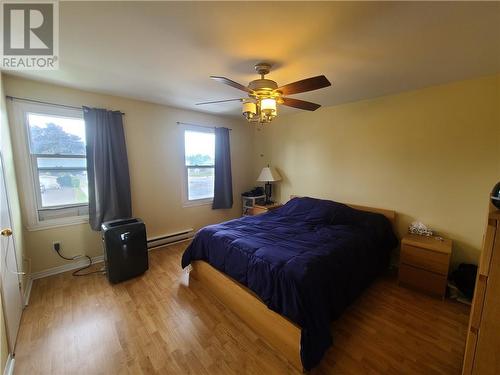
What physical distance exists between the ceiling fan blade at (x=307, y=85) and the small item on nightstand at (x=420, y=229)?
85.8 inches

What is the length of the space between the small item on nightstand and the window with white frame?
4.27 meters

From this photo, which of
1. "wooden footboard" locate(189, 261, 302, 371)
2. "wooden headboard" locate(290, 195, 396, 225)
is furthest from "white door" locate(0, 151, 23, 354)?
"wooden headboard" locate(290, 195, 396, 225)

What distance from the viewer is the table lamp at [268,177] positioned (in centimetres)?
397

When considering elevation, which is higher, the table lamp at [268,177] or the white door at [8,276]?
the table lamp at [268,177]

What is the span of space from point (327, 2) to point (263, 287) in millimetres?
1989

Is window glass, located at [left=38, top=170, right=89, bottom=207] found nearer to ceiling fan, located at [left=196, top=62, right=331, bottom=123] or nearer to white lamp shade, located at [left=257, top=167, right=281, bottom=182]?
ceiling fan, located at [left=196, top=62, right=331, bottom=123]

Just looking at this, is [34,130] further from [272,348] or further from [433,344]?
[433,344]

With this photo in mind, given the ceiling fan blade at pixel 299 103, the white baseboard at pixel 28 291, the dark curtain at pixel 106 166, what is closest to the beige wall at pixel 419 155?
the ceiling fan blade at pixel 299 103

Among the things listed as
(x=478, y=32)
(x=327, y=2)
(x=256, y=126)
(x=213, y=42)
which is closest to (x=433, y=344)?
(x=478, y=32)

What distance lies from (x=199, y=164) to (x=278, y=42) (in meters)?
2.73

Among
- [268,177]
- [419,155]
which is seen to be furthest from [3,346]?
[419,155]

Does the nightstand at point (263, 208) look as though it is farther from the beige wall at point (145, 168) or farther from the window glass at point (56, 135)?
the window glass at point (56, 135)

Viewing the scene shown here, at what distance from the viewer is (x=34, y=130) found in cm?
244

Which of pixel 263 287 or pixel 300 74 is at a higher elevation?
pixel 300 74
